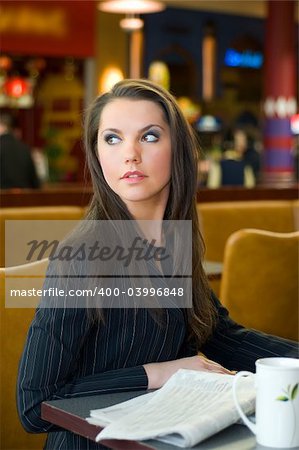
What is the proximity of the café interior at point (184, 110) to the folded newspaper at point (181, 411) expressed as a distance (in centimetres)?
81

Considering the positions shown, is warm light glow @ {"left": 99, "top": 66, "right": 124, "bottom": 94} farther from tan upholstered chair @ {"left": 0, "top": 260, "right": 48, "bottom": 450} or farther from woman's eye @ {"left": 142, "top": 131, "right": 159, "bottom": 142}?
woman's eye @ {"left": 142, "top": 131, "right": 159, "bottom": 142}

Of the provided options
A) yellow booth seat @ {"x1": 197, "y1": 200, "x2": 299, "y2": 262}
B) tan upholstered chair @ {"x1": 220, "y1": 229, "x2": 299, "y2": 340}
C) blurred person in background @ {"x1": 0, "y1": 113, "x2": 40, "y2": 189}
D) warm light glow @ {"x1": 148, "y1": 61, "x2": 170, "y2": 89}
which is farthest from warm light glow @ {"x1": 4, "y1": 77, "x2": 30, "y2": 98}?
tan upholstered chair @ {"x1": 220, "y1": 229, "x2": 299, "y2": 340}

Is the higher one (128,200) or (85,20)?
(85,20)

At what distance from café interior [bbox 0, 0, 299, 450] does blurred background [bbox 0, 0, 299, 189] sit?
2 centimetres

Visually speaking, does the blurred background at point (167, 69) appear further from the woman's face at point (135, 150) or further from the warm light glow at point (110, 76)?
the woman's face at point (135, 150)

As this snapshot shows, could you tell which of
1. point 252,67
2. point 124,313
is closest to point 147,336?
point 124,313

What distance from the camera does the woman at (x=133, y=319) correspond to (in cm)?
156

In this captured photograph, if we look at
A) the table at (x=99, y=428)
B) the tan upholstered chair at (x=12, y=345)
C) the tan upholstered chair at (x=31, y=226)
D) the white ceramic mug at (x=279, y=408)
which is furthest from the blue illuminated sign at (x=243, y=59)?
the white ceramic mug at (x=279, y=408)

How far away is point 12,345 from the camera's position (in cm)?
217

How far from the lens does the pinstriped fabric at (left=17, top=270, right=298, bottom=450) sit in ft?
5.07

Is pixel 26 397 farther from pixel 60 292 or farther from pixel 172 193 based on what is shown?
pixel 172 193

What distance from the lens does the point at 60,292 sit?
A: 1.58m

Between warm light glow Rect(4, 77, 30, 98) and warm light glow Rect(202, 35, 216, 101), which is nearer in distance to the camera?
warm light glow Rect(4, 77, 30, 98)

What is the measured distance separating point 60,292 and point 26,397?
19 centimetres
